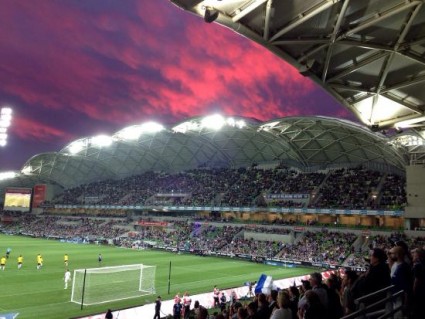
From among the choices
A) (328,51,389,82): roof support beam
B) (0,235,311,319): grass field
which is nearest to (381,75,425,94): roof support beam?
(328,51,389,82): roof support beam

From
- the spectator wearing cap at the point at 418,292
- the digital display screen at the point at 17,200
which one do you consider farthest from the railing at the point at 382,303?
the digital display screen at the point at 17,200

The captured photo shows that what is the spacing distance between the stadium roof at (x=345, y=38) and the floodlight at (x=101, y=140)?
2366 inches

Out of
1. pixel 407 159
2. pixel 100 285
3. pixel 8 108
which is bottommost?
pixel 100 285

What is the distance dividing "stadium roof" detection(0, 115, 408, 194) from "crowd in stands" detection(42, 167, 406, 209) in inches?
87.4

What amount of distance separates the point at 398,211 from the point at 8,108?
5326 centimetres

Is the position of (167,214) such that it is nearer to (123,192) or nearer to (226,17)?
(123,192)

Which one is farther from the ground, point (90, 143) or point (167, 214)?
point (90, 143)

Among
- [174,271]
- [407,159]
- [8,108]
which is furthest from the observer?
[8,108]

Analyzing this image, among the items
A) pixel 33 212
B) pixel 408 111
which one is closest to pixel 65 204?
pixel 33 212

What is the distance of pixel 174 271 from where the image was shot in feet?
129

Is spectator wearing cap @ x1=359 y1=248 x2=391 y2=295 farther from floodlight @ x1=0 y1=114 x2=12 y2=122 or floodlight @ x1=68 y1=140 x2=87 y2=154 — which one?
floodlight @ x1=68 y1=140 x2=87 y2=154

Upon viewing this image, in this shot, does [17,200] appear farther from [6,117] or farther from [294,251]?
[294,251]

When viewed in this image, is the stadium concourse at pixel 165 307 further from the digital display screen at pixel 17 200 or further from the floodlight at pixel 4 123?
the digital display screen at pixel 17 200

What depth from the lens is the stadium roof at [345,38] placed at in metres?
11.4
